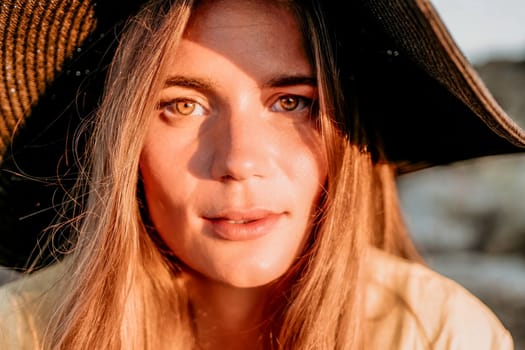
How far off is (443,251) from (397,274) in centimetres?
322

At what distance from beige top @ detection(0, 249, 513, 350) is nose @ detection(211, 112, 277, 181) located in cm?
73

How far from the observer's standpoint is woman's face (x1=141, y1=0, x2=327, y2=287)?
1.90 metres

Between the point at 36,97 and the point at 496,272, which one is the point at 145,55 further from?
the point at 496,272

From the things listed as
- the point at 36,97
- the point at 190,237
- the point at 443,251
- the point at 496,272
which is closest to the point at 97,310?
the point at 190,237

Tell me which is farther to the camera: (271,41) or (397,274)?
(397,274)

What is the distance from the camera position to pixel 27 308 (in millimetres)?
2348

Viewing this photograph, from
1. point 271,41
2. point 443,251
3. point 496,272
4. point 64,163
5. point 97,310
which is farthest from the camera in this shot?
point 443,251

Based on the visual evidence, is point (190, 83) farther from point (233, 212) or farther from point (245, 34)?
point (233, 212)

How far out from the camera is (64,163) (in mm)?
2410

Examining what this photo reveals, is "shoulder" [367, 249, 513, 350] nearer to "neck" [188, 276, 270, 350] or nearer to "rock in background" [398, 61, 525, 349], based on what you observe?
"neck" [188, 276, 270, 350]

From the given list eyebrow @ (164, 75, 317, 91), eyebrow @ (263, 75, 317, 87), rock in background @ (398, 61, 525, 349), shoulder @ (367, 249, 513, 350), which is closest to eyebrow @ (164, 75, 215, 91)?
eyebrow @ (164, 75, 317, 91)

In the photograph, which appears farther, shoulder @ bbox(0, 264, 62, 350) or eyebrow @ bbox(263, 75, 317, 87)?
shoulder @ bbox(0, 264, 62, 350)

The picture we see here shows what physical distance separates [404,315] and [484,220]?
3.58 m

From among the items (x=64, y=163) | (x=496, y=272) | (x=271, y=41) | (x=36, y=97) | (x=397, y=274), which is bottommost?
(x=496, y=272)
